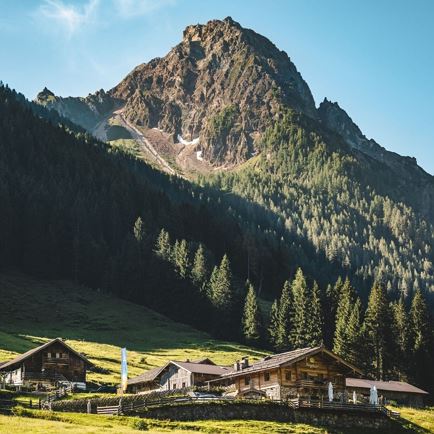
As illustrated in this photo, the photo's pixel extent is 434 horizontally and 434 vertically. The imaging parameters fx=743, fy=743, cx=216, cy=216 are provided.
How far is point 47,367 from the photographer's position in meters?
93.4

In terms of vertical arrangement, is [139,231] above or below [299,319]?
above

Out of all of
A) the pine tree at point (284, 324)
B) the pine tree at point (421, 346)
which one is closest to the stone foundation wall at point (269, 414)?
the pine tree at point (421, 346)

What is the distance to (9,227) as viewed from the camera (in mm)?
175500

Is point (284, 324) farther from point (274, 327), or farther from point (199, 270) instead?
point (199, 270)

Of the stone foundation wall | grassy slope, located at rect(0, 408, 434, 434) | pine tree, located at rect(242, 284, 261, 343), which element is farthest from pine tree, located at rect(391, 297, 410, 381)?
the stone foundation wall

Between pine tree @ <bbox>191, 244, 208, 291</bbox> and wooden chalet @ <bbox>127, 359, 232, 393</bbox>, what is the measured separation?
2695 inches

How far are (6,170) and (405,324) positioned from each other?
12377 centimetres

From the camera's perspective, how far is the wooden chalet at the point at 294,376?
251 ft

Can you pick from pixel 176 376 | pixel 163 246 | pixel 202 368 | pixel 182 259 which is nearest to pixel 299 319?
pixel 182 259

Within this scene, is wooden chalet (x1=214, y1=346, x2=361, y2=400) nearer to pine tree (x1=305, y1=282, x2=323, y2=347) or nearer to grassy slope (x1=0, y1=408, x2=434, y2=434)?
grassy slope (x1=0, y1=408, x2=434, y2=434)

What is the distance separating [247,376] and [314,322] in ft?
168

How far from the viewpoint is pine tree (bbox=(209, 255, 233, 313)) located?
15188 centimetres

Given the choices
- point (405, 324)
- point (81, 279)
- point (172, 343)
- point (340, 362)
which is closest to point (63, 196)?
point (81, 279)

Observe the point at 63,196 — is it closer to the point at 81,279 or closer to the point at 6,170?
the point at 6,170
